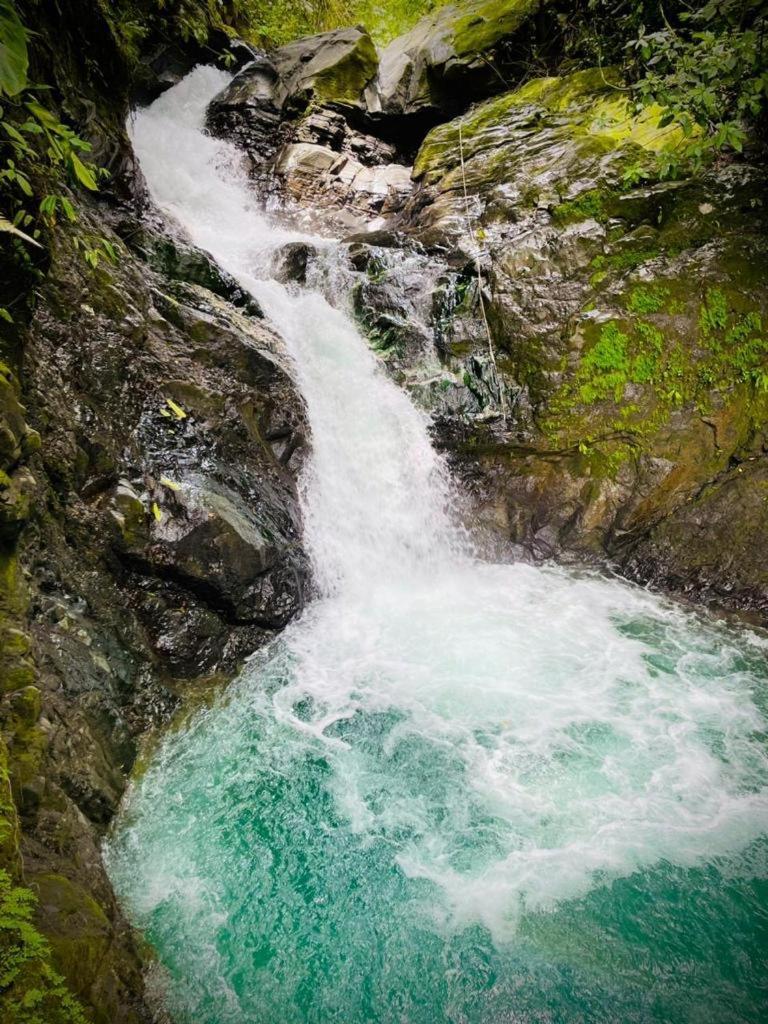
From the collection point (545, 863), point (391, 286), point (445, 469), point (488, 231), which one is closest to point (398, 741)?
point (545, 863)

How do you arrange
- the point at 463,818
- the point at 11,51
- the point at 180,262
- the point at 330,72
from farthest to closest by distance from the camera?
the point at 330,72, the point at 180,262, the point at 463,818, the point at 11,51

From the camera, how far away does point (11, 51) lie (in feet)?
4.51

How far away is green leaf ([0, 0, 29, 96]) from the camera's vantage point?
1.35 metres

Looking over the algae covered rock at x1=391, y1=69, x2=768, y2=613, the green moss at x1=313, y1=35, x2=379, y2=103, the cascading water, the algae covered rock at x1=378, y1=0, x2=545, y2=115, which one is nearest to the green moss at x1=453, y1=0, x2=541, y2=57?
the algae covered rock at x1=378, y1=0, x2=545, y2=115

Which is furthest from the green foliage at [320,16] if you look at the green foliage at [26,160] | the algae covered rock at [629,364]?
the green foliage at [26,160]

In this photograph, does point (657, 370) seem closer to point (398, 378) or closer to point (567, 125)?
point (398, 378)

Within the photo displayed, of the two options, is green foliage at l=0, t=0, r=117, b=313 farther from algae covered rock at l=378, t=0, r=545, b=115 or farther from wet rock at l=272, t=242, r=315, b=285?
algae covered rock at l=378, t=0, r=545, b=115

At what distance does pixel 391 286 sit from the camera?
756 cm

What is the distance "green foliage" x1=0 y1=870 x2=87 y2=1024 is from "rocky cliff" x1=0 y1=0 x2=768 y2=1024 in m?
0.01

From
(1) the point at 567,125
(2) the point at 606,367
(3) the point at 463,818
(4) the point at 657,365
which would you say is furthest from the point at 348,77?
(3) the point at 463,818

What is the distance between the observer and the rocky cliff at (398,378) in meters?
2.92

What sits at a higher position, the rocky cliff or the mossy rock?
the mossy rock

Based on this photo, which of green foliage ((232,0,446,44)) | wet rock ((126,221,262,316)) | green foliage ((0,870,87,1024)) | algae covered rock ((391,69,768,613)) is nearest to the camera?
green foliage ((0,870,87,1024))

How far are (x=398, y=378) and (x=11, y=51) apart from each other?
5.98 meters
